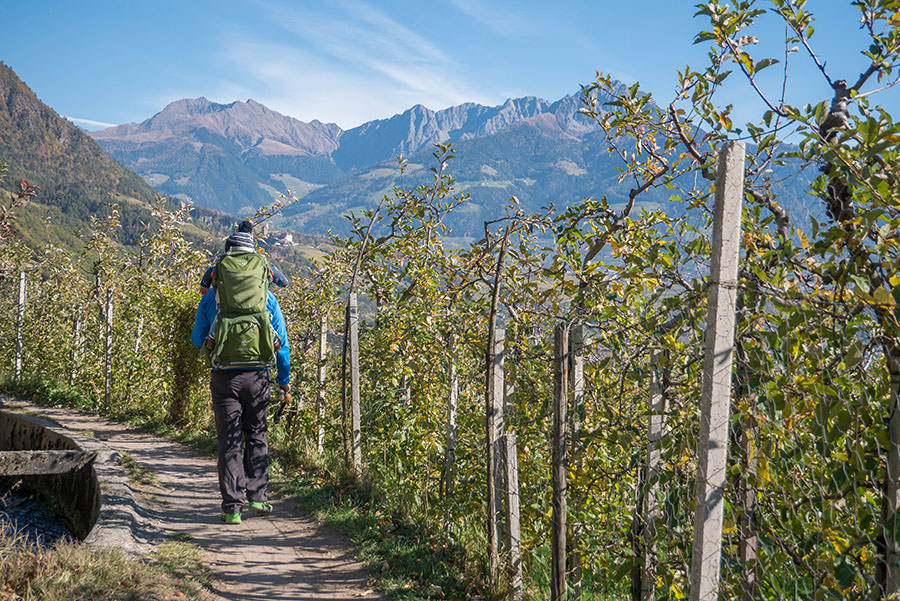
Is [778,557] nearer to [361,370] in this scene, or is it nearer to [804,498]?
[804,498]

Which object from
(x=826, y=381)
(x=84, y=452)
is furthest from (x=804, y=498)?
(x=84, y=452)

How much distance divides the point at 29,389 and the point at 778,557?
1304 centimetres

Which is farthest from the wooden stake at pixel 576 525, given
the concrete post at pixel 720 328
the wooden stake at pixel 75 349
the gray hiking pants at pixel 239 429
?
the wooden stake at pixel 75 349

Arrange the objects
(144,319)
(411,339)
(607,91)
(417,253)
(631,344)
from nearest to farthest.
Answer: (631,344), (607,91), (411,339), (417,253), (144,319)

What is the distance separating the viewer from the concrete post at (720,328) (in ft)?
6.67

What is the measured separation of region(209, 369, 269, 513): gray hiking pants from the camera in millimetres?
4629

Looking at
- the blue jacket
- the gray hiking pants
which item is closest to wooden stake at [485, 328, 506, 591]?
the blue jacket

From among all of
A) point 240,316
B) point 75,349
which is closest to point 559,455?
point 240,316

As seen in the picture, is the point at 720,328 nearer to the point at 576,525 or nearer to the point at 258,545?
the point at 576,525

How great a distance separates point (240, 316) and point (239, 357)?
311 millimetres

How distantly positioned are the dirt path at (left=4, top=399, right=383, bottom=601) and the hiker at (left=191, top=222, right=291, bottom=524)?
0.82 feet

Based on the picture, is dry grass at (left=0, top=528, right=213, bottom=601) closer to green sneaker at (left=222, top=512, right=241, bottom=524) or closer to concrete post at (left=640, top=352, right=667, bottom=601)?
green sneaker at (left=222, top=512, right=241, bottom=524)

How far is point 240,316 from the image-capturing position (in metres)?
4.59

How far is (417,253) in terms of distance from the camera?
19.5ft
